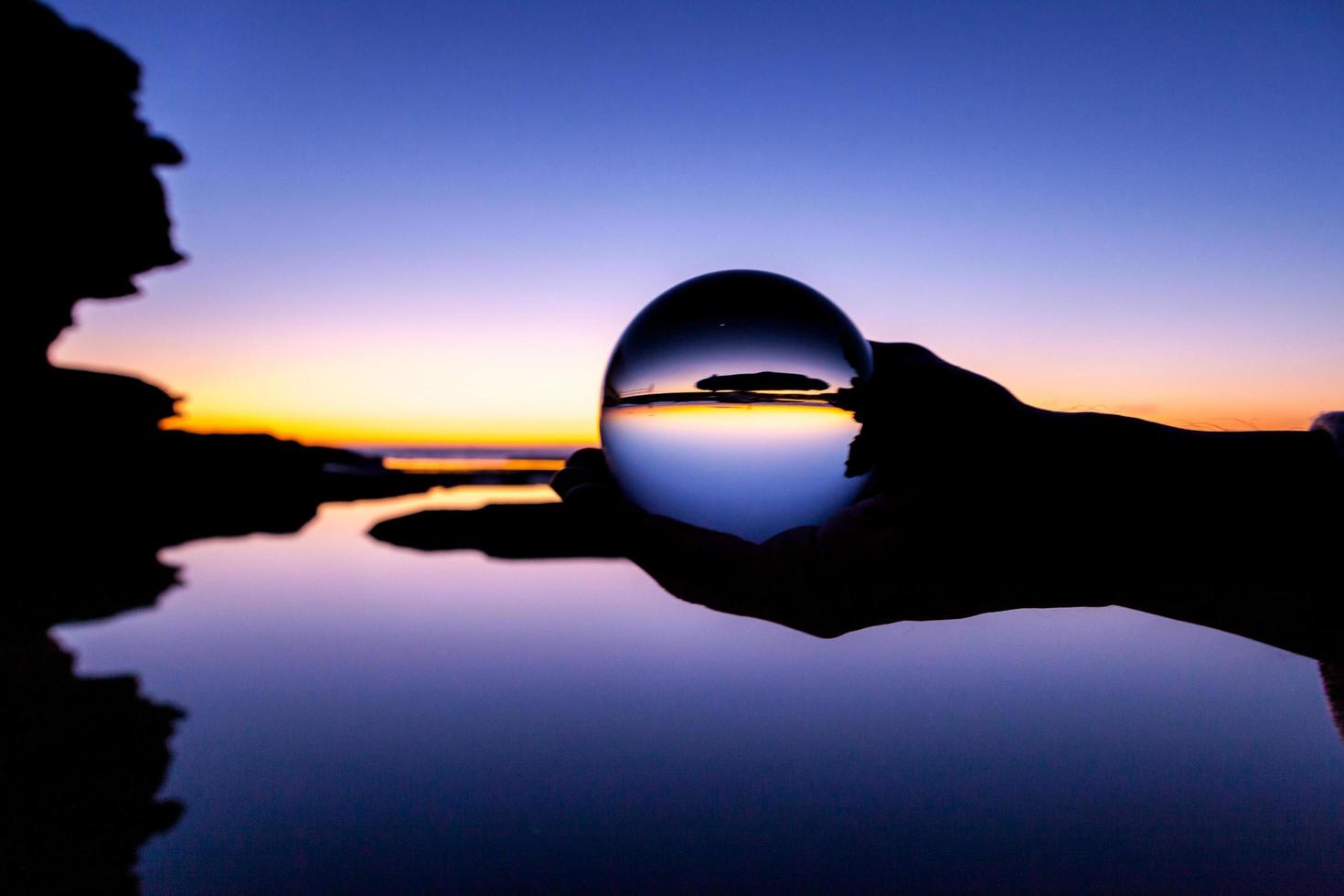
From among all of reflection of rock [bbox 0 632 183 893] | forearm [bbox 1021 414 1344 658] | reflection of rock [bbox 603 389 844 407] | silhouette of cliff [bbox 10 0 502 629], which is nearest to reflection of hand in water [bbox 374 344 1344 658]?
forearm [bbox 1021 414 1344 658]

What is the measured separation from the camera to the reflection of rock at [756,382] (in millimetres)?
1515

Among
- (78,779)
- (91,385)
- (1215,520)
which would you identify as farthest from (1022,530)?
(91,385)

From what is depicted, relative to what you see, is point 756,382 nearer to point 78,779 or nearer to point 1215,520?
point 1215,520

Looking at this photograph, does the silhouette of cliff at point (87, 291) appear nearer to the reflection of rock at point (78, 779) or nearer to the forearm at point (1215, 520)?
the reflection of rock at point (78, 779)

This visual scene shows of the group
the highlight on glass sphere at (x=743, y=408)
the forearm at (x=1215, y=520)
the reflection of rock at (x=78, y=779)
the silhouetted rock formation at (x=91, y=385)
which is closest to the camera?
the forearm at (x=1215, y=520)

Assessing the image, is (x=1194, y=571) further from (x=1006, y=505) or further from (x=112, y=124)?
(x=112, y=124)

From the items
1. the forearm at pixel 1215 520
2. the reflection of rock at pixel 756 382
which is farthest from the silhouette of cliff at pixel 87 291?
the forearm at pixel 1215 520

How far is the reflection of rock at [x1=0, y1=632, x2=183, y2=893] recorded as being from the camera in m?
4.55

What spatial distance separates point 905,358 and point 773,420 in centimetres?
47

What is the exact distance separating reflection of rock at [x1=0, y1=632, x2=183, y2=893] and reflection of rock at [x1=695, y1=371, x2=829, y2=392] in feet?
16.6

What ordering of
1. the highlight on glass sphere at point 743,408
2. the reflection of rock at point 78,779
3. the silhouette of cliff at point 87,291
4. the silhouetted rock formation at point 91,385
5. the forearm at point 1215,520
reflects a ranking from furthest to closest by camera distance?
the silhouette of cliff at point 87,291 < the silhouetted rock formation at point 91,385 < the reflection of rock at point 78,779 < the highlight on glass sphere at point 743,408 < the forearm at point 1215,520

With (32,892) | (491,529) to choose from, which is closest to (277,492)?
(491,529)

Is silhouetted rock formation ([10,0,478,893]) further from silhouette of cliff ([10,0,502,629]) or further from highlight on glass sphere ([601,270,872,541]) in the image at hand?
highlight on glass sphere ([601,270,872,541])

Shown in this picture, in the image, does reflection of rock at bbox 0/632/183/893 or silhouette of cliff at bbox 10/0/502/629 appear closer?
reflection of rock at bbox 0/632/183/893
